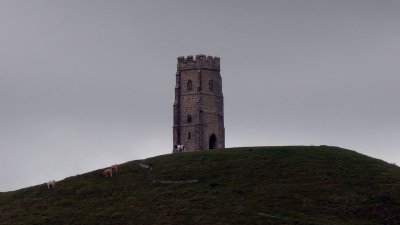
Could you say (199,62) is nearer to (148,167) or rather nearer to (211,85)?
(211,85)

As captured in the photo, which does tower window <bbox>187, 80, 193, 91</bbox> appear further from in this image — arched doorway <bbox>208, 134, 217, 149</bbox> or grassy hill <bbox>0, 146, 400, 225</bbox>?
grassy hill <bbox>0, 146, 400, 225</bbox>

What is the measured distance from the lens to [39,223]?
255ft

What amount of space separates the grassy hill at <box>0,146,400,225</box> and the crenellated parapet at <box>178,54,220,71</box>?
23.5 metres

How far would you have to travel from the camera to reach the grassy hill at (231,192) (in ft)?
248

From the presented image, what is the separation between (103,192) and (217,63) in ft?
126

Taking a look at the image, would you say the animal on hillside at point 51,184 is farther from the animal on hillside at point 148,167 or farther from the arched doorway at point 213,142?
the arched doorway at point 213,142

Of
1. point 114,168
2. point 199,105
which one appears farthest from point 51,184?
point 199,105

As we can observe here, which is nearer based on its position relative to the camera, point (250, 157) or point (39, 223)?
point (39, 223)

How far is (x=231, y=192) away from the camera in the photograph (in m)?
81.5

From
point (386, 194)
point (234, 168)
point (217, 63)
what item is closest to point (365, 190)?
point (386, 194)

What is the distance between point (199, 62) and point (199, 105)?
6603mm

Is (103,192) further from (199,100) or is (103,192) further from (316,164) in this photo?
(199,100)

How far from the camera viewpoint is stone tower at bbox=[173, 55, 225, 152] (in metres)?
114

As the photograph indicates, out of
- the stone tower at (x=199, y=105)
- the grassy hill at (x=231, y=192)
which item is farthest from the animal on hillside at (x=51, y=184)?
the stone tower at (x=199, y=105)
